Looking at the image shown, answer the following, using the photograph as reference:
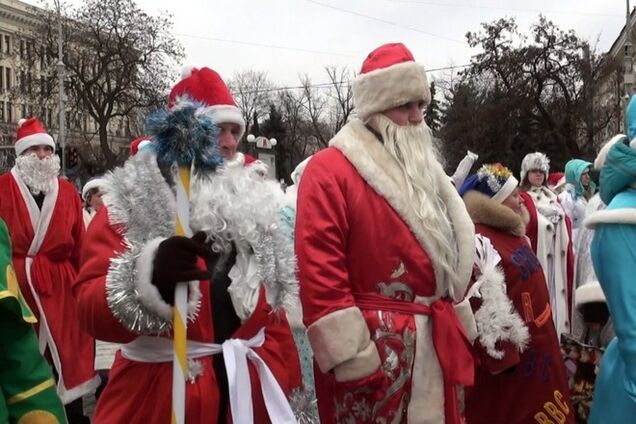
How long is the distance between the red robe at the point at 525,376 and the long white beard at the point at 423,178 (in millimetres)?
1254

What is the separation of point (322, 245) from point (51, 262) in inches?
145

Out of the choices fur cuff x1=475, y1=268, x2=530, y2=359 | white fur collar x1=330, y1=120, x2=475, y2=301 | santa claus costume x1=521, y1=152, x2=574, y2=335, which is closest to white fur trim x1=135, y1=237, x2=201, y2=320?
white fur collar x1=330, y1=120, x2=475, y2=301

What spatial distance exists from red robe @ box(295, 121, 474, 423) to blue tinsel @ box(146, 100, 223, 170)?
815mm

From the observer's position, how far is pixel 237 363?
275 cm

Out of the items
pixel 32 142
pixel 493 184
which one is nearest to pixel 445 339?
pixel 493 184

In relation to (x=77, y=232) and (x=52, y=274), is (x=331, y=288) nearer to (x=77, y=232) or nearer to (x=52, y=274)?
(x=52, y=274)

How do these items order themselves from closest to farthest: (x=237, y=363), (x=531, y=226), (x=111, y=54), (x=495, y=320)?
(x=237, y=363), (x=495, y=320), (x=531, y=226), (x=111, y=54)

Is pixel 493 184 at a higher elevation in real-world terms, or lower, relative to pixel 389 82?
lower

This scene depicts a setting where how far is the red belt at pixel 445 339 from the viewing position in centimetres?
335

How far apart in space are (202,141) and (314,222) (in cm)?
86

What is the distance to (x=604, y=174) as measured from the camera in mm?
2943

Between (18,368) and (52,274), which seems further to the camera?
(52,274)

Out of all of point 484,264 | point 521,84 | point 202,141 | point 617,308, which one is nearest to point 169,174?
point 202,141

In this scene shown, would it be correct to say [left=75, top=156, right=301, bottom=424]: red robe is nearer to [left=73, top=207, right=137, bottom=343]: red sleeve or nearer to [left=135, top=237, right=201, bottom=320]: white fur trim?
Result: [left=73, top=207, right=137, bottom=343]: red sleeve
